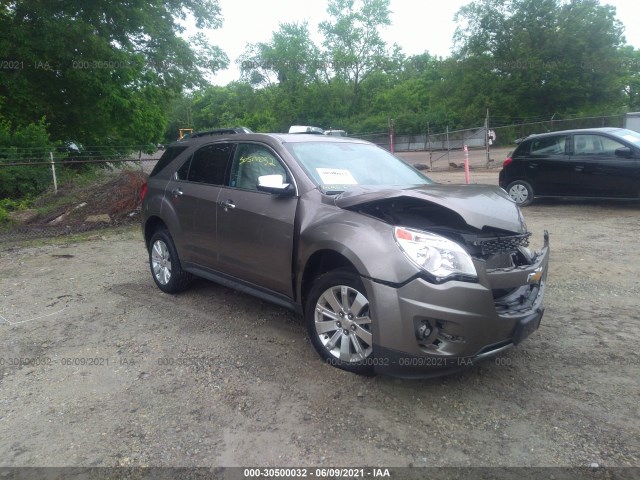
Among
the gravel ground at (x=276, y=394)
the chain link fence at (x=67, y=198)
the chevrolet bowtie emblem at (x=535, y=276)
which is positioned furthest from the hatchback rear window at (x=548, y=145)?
the chain link fence at (x=67, y=198)

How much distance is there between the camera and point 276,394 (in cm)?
352

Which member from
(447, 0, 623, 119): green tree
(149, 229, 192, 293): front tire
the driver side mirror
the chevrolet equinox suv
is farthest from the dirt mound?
(447, 0, 623, 119): green tree

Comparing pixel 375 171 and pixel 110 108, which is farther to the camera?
pixel 110 108

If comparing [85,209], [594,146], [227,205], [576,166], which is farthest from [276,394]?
[85,209]

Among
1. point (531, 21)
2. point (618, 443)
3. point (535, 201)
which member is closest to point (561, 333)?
point (618, 443)

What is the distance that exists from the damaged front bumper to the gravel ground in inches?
12.7

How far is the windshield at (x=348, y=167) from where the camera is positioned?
428 cm

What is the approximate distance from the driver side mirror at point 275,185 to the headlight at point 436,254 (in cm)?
117

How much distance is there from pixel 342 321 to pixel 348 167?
153 cm

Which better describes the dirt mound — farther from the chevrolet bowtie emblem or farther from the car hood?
the chevrolet bowtie emblem

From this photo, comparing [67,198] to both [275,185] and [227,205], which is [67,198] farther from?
[275,185]

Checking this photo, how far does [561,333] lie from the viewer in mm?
4297

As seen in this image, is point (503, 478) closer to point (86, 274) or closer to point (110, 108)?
point (86, 274)

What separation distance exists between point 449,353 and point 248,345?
1845 millimetres
